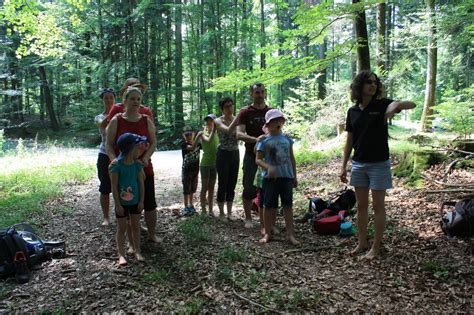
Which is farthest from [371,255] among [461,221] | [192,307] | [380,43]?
[380,43]

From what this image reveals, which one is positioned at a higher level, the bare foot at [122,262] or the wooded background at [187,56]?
the wooded background at [187,56]

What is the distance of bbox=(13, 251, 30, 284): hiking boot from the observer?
375cm

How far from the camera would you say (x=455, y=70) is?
1964cm

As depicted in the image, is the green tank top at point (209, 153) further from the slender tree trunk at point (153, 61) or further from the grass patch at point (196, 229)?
the slender tree trunk at point (153, 61)

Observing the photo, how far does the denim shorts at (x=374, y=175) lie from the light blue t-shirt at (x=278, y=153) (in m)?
0.95

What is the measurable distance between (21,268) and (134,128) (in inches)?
77.8

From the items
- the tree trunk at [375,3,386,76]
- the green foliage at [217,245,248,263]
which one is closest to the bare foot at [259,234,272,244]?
the green foliage at [217,245,248,263]

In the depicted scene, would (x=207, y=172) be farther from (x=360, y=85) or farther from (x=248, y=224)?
(x=360, y=85)

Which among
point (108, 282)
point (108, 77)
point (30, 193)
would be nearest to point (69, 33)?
point (108, 77)

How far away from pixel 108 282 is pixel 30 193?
600cm

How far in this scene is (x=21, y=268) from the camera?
381cm

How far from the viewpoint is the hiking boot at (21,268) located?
375 cm

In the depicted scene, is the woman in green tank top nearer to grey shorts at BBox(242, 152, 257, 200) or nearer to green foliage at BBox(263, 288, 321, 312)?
grey shorts at BBox(242, 152, 257, 200)

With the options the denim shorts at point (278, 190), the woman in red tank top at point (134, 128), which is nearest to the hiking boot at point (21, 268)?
the woman in red tank top at point (134, 128)
